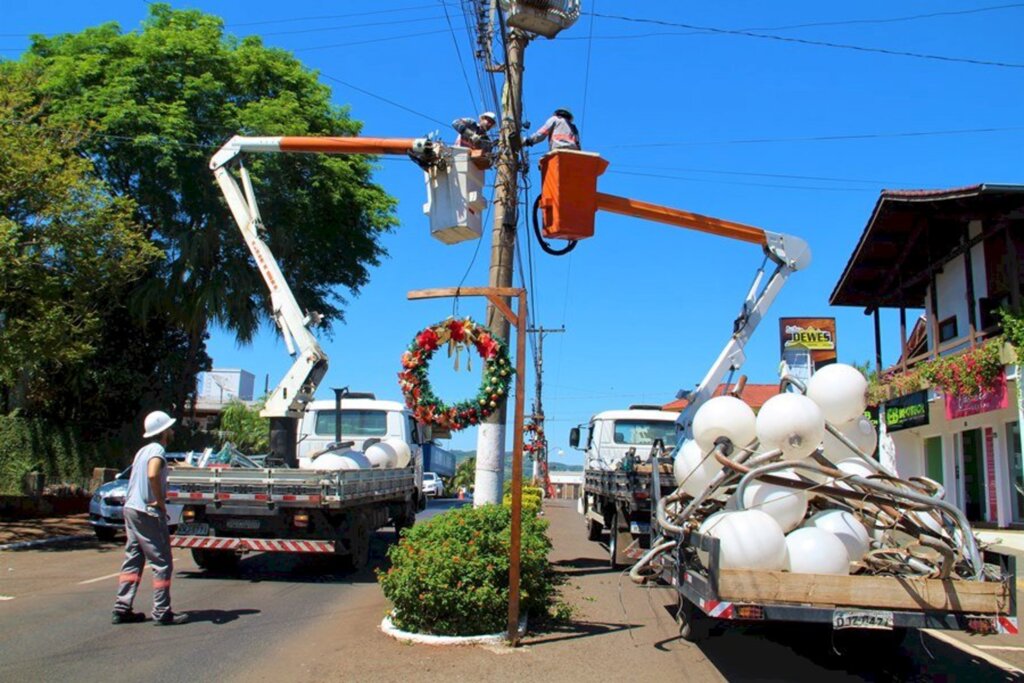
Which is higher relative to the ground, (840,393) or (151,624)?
(840,393)

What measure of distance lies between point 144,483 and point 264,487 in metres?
2.26

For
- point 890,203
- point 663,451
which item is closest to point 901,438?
point 890,203

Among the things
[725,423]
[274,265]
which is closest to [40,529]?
[274,265]

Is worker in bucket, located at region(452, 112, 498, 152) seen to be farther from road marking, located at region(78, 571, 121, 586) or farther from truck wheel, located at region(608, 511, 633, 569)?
road marking, located at region(78, 571, 121, 586)

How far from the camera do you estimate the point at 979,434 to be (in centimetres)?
2102

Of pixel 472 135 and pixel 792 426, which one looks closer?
pixel 792 426

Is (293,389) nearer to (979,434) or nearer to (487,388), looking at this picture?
(487,388)

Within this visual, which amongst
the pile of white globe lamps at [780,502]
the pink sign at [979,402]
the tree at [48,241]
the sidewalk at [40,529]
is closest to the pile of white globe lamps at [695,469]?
the pile of white globe lamps at [780,502]

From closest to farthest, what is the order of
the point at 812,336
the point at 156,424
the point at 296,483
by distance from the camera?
the point at 156,424, the point at 296,483, the point at 812,336

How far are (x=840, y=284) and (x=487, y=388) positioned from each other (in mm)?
18807

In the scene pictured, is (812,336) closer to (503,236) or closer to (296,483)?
(503,236)

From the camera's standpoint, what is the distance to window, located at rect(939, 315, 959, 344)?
22.4 metres

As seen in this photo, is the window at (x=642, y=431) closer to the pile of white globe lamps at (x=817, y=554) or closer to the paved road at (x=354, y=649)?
the paved road at (x=354, y=649)

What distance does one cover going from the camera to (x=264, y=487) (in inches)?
417
